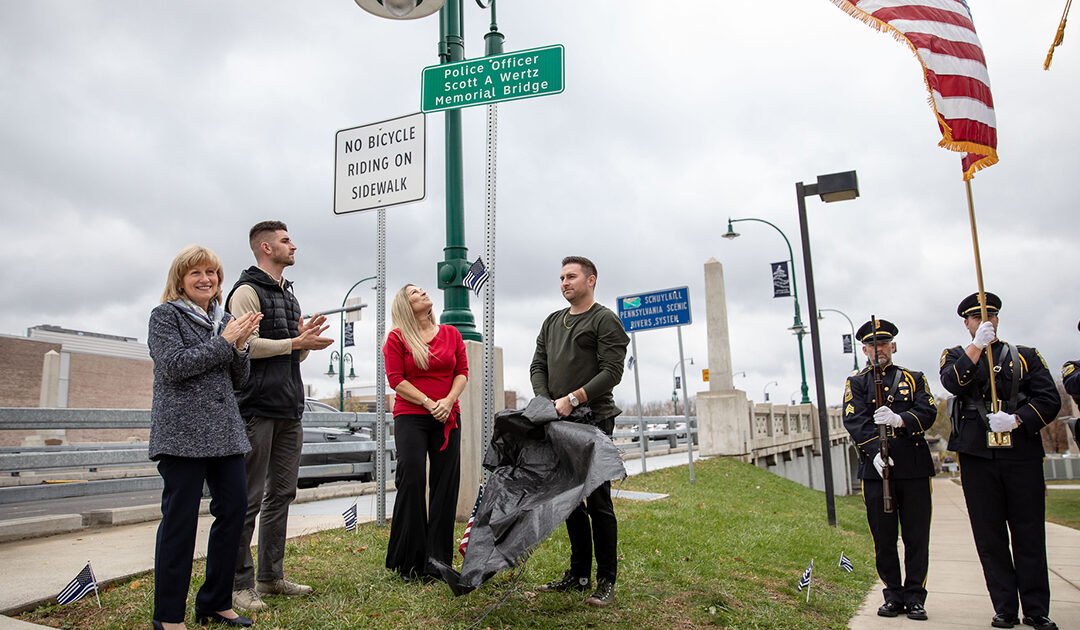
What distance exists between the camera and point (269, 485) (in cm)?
452

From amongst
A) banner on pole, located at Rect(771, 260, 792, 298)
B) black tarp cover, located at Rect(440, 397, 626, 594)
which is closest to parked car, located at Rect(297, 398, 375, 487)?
black tarp cover, located at Rect(440, 397, 626, 594)

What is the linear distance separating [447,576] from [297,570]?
1704 millimetres

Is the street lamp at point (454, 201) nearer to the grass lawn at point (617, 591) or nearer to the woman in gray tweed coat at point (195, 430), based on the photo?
the grass lawn at point (617, 591)

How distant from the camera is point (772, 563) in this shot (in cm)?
643

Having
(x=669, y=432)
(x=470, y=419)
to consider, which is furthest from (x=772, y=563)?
(x=669, y=432)

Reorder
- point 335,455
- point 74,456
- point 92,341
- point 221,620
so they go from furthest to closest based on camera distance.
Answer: point 92,341 → point 335,455 → point 74,456 → point 221,620

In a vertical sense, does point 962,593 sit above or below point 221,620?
below

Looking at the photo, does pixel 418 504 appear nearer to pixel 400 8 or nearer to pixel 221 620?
pixel 221 620

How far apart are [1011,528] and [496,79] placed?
4.71 m

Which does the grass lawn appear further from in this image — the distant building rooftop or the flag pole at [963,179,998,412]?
the distant building rooftop

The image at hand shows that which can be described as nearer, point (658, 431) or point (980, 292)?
point (980, 292)

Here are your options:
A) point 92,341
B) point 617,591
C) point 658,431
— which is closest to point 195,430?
point 617,591

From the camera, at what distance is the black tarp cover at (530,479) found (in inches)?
151

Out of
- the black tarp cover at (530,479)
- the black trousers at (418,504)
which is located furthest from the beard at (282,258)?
the black tarp cover at (530,479)
